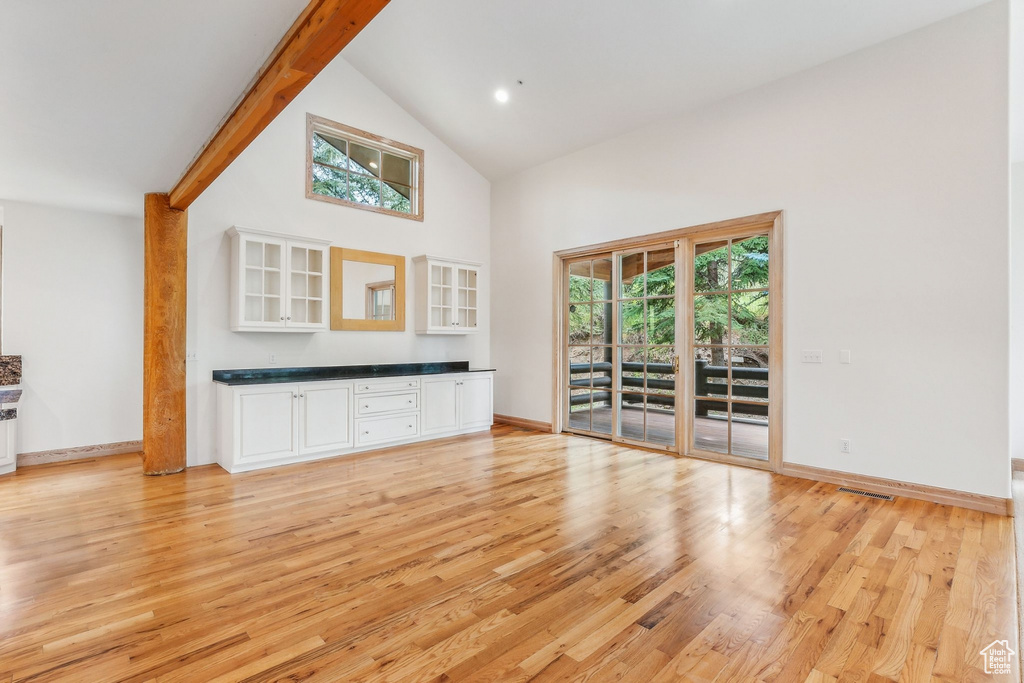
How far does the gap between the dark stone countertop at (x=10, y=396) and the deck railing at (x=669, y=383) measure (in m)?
5.49

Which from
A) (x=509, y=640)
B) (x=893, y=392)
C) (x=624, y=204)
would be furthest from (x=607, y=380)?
(x=509, y=640)

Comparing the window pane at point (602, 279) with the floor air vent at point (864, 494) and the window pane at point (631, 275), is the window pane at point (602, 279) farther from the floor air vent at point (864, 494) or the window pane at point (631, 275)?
the floor air vent at point (864, 494)

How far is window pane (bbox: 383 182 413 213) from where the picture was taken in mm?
6215

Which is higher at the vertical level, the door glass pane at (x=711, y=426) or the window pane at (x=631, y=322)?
the window pane at (x=631, y=322)

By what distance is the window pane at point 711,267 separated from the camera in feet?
16.0

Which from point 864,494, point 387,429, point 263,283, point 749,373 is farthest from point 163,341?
point 864,494

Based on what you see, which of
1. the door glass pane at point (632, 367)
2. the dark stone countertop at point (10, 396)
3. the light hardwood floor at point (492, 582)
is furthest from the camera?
the door glass pane at point (632, 367)

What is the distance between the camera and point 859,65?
4.04 meters

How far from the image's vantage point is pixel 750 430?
4695mm

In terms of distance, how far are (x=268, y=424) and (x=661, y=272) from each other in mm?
4232

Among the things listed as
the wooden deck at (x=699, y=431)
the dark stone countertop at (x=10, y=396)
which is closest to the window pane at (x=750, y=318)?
the wooden deck at (x=699, y=431)

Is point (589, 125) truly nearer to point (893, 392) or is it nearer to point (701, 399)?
point (701, 399)

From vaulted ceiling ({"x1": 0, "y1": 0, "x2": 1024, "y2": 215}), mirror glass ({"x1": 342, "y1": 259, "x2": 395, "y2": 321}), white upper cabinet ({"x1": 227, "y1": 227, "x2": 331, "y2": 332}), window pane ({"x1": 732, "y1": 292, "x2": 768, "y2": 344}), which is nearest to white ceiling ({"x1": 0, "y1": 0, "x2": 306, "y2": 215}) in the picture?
vaulted ceiling ({"x1": 0, "y1": 0, "x2": 1024, "y2": 215})

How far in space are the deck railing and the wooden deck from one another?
130 millimetres
